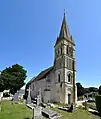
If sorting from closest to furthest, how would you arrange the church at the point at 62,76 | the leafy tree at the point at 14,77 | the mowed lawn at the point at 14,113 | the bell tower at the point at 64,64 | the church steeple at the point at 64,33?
the mowed lawn at the point at 14,113 < the bell tower at the point at 64,64 < the church at the point at 62,76 < the church steeple at the point at 64,33 < the leafy tree at the point at 14,77

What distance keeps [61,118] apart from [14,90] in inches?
1174

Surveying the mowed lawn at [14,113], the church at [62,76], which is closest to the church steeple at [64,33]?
the church at [62,76]

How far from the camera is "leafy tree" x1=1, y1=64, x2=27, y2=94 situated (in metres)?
45.1

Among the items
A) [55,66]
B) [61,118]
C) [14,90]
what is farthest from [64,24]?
[61,118]

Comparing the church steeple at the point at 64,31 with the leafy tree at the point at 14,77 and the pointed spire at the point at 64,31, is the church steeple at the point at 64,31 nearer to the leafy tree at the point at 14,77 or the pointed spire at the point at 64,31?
the pointed spire at the point at 64,31

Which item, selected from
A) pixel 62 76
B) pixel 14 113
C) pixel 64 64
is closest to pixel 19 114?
pixel 14 113

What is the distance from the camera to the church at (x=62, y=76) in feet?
123

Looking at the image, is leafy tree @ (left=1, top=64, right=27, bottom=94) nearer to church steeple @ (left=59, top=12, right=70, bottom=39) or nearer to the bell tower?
the bell tower

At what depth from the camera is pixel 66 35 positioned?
42.6 meters

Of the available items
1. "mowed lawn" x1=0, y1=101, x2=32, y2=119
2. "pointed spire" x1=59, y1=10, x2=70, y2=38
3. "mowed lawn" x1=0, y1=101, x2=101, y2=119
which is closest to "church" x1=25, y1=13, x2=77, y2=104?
"pointed spire" x1=59, y1=10, x2=70, y2=38

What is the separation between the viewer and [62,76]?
3788cm

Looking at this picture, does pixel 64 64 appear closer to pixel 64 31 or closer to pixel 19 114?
pixel 64 31

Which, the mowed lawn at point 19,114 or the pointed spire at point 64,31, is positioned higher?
the pointed spire at point 64,31

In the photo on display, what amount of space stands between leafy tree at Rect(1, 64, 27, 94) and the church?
7.87m
